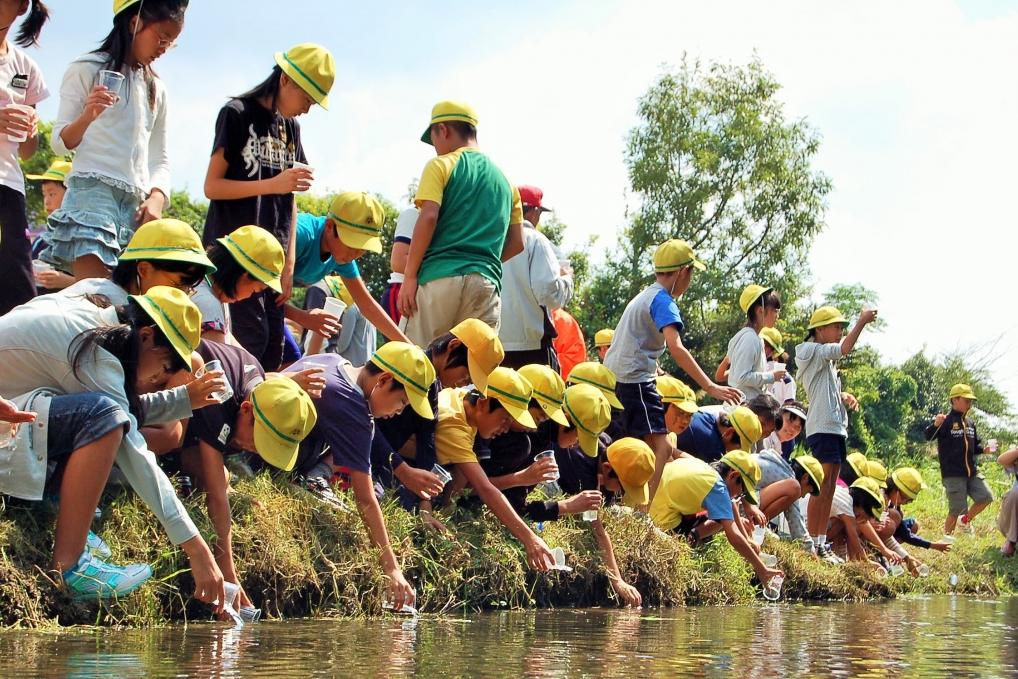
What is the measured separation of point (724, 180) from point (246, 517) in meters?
23.2

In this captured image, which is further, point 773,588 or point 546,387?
point 773,588

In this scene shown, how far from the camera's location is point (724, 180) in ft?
90.1

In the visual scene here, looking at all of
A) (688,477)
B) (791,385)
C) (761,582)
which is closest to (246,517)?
(688,477)

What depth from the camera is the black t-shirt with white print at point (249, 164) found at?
5.95m

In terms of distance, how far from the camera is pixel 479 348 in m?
6.16

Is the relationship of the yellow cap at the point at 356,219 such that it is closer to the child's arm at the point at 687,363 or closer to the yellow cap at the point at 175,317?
the yellow cap at the point at 175,317

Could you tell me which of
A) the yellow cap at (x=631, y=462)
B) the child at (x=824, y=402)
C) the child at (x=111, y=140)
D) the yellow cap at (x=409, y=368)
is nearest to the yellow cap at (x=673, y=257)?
the yellow cap at (x=631, y=462)

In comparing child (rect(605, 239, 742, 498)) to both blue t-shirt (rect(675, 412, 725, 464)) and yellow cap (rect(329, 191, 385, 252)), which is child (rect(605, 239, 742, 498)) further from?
yellow cap (rect(329, 191, 385, 252))

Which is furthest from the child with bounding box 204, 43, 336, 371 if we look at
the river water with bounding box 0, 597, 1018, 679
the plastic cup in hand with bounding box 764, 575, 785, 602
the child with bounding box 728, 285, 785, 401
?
the child with bounding box 728, 285, 785, 401

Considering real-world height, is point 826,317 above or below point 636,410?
above

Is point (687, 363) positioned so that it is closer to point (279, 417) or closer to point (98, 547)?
point (279, 417)

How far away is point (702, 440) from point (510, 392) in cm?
329

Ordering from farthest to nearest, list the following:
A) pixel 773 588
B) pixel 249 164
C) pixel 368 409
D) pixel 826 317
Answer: pixel 826 317 < pixel 773 588 < pixel 249 164 < pixel 368 409

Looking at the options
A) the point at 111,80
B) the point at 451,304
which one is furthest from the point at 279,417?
the point at 451,304
